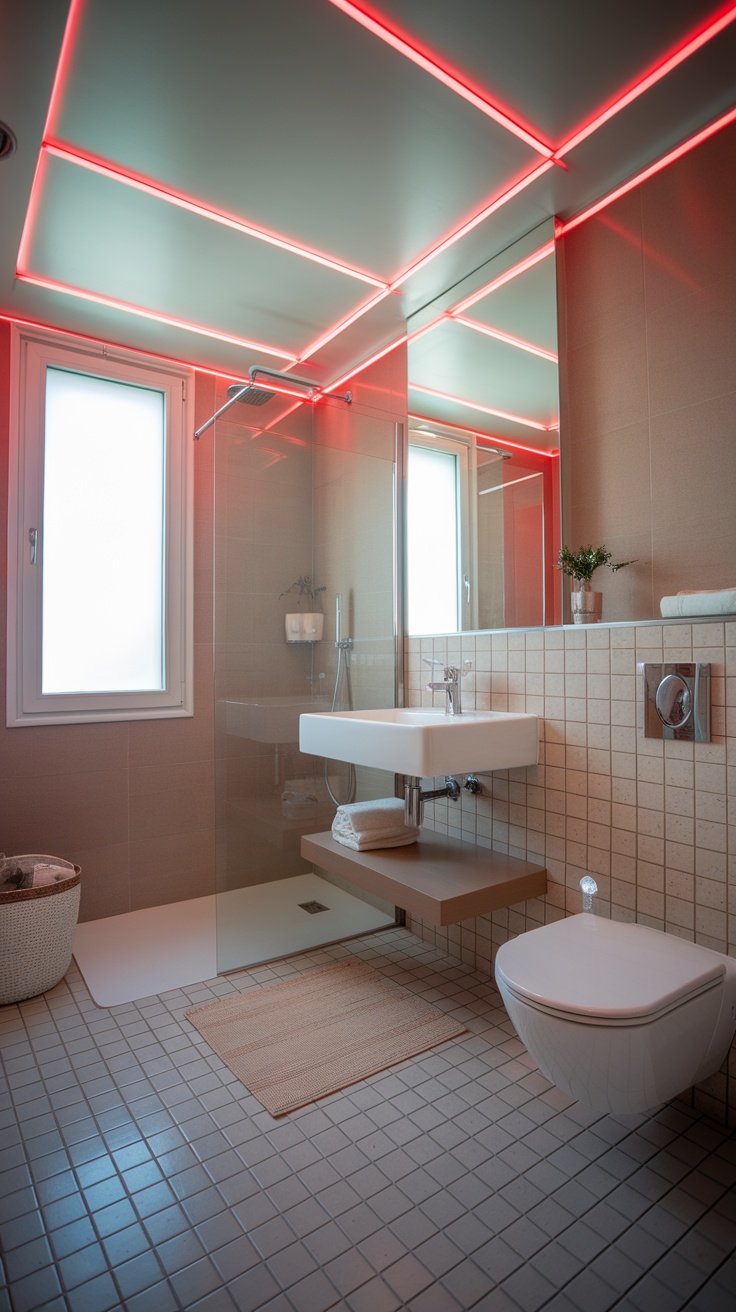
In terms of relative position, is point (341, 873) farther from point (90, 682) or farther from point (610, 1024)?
point (90, 682)

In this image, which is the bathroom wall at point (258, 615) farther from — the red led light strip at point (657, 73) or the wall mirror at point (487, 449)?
the red led light strip at point (657, 73)

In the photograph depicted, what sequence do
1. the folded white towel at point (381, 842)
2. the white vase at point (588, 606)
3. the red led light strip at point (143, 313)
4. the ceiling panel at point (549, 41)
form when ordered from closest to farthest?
the ceiling panel at point (549, 41) < the white vase at point (588, 606) < the folded white towel at point (381, 842) < the red led light strip at point (143, 313)

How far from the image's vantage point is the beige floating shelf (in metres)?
1.93

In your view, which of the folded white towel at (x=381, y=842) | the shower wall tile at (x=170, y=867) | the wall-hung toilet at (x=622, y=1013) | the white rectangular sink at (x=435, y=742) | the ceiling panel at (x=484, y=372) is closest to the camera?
the wall-hung toilet at (x=622, y=1013)

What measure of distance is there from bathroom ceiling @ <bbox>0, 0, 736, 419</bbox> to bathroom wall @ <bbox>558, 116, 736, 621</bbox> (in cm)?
15

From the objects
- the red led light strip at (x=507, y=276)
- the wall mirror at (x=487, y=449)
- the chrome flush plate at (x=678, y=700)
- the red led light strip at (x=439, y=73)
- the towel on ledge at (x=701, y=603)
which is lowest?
the chrome flush plate at (x=678, y=700)

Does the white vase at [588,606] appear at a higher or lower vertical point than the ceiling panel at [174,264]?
lower

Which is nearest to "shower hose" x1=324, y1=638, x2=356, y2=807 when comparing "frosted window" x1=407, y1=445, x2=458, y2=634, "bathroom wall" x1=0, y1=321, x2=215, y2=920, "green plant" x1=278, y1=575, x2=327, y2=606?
"green plant" x1=278, y1=575, x2=327, y2=606

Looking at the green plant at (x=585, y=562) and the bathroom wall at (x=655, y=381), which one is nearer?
the bathroom wall at (x=655, y=381)

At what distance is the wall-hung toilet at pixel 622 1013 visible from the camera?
4.09 ft

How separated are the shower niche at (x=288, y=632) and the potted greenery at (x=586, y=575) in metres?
0.88

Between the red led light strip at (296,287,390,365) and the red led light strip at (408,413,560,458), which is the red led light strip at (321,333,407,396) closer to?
the red led light strip at (296,287,390,365)

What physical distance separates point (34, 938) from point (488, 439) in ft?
7.58

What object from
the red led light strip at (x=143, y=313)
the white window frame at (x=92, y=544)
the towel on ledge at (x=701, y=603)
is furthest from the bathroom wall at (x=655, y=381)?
the white window frame at (x=92, y=544)
